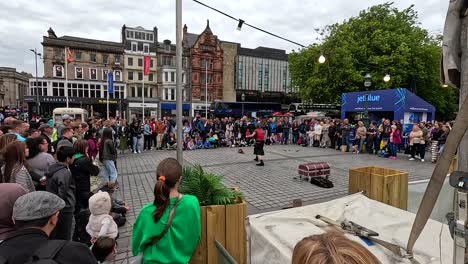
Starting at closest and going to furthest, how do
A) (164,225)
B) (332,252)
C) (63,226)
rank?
(332,252), (164,225), (63,226)

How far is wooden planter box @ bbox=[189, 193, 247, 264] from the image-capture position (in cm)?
286

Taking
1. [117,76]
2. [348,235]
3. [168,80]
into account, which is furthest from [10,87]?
[348,235]

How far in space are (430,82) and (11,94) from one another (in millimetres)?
89209

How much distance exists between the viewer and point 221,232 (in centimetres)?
294

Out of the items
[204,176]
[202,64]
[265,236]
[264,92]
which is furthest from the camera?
[264,92]

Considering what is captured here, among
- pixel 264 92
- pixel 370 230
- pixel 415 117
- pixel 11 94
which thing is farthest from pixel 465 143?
pixel 11 94

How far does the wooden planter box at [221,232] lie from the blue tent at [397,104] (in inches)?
612

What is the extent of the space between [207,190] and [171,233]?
0.80 m

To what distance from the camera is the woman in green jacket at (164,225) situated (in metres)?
2.30

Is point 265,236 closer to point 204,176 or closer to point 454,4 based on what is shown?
point 204,176

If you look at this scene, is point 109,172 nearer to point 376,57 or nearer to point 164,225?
point 164,225

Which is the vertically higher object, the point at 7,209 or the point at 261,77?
the point at 261,77

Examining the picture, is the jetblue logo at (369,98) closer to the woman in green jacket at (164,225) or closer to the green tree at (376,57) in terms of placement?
the green tree at (376,57)

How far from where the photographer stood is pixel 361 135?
15.1 meters
